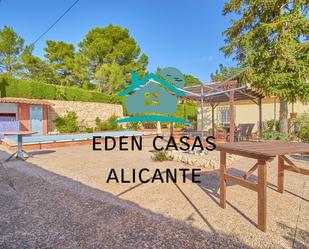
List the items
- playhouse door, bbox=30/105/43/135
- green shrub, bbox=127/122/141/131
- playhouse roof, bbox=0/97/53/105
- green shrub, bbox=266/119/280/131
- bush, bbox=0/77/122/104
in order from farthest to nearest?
green shrub, bbox=127/122/141/131
playhouse door, bbox=30/105/43/135
bush, bbox=0/77/122/104
playhouse roof, bbox=0/97/53/105
green shrub, bbox=266/119/280/131

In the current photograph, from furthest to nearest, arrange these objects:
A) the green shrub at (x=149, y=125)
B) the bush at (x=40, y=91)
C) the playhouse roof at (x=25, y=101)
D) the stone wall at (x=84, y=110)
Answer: the green shrub at (x=149, y=125) < the stone wall at (x=84, y=110) < the bush at (x=40, y=91) < the playhouse roof at (x=25, y=101)

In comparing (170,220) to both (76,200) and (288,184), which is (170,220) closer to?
(76,200)

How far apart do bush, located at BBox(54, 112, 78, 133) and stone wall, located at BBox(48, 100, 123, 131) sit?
46 centimetres

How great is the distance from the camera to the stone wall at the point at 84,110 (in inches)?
741

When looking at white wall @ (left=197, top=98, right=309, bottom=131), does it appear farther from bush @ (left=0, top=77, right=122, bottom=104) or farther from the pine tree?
bush @ (left=0, top=77, right=122, bottom=104)

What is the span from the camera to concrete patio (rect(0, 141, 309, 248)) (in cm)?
282

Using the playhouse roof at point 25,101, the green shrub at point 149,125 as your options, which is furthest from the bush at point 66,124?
the green shrub at point 149,125

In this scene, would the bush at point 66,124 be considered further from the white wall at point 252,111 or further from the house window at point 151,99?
the white wall at point 252,111

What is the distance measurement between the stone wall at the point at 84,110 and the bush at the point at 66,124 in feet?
1.50

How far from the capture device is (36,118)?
17375 millimetres

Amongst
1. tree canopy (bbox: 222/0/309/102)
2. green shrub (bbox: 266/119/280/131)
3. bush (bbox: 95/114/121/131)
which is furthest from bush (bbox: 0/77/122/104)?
green shrub (bbox: 266/119/280/131)

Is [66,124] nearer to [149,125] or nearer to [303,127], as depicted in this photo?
[149,125]

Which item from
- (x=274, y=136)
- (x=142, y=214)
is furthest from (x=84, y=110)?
(x=142, y=214)

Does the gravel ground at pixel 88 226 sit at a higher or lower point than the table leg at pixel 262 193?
lower
